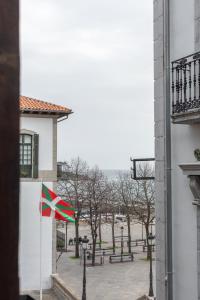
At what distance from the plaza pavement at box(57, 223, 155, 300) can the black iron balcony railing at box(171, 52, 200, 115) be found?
14579 mm

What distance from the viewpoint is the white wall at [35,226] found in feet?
73.6

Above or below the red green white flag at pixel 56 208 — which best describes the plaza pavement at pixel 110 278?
below

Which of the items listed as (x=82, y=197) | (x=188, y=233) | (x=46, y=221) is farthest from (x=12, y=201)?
(x=82, y=197)

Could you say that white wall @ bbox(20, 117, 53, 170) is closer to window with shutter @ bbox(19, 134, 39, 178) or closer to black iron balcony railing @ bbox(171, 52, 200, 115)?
window with shutter @ bbox(19, 134, 39, 178)

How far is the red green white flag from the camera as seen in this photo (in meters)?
16.8

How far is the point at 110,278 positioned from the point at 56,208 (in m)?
10.1

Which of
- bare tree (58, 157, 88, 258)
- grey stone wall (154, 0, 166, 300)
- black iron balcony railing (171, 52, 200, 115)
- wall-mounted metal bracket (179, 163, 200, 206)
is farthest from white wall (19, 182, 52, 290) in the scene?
wall-mounted metal bracket (179, 163, 200, 206)

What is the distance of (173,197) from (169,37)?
2.89 meters

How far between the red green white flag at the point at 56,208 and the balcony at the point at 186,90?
9.53 m

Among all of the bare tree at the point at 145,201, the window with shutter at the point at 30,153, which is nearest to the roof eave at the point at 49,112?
the window with shutter at the point at 30,153

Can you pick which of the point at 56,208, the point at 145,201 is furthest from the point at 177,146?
the point at 145,201

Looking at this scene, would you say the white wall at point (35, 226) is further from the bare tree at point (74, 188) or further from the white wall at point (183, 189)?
the white wall at point (183, 189)

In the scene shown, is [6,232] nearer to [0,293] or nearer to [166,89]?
[0,293]

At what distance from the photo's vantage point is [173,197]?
317 inches
